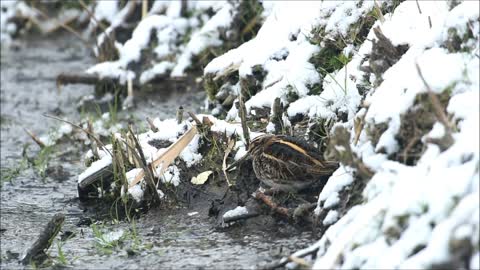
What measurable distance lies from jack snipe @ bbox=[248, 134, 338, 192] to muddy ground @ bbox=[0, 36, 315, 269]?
21cm

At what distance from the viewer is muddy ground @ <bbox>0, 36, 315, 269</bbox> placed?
168 inches

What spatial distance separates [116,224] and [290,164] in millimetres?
1078

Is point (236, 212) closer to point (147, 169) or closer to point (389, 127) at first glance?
point (147, 169)

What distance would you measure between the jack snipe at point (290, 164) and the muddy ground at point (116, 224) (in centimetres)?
21

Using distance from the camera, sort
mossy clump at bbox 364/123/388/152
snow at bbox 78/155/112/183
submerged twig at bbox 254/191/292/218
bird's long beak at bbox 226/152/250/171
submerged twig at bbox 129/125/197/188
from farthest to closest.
A: snow at bbox 78/155/112/183 → submerged twig at bbox 129/125/197/188 → bird's long beak at bbox 226/152/250/171 → submerged twig at bbox 254/191/292/218 → mossy clump at bbox 364/123/388/152

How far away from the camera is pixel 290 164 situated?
4.51 m

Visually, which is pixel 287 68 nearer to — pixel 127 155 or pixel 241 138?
pixel 241 138

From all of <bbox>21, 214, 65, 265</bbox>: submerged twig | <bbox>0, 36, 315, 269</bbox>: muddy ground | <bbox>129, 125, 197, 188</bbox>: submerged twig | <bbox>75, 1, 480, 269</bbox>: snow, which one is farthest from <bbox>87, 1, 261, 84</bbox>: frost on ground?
<bbox>21, 214, 65, 265</bbox>: submerged twig

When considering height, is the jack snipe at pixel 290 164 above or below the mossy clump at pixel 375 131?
below

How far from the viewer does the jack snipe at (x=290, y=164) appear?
177 inches

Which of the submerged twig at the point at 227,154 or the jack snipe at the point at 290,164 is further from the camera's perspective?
the submerged twig at the point at 227,154

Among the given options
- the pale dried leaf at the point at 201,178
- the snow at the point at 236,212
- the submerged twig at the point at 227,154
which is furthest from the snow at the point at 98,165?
the snow at the point at 236,212

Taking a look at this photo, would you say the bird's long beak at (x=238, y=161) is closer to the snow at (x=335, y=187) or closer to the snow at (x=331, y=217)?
the snow at (x=335, y=187)

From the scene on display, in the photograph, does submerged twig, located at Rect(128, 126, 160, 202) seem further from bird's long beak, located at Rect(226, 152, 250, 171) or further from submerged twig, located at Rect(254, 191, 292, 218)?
submerged twig, located at Rect(254, 191, 292, 218)
